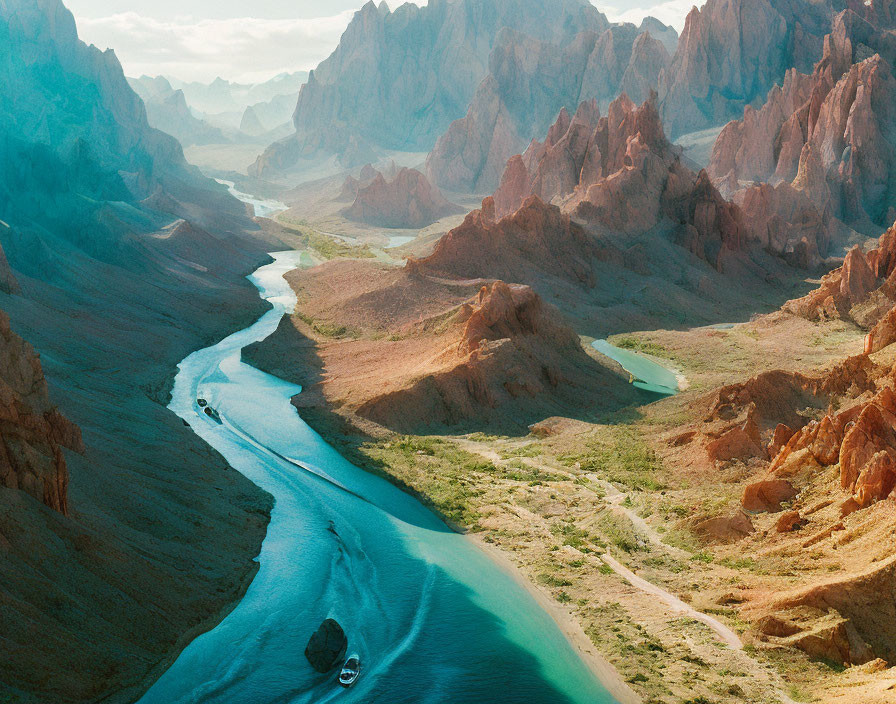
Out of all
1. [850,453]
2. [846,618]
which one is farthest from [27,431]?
[850,453]

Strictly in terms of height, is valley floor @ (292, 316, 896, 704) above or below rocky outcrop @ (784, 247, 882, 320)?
below

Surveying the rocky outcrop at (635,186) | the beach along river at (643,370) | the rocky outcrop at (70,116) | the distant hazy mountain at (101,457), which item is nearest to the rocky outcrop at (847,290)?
the beach along river at (643,370)

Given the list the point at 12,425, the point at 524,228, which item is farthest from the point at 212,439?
the point at 524,228

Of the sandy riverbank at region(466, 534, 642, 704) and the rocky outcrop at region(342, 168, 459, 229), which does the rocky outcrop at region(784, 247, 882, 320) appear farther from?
the rocky outcrop at region(342, 168, 459, 229)

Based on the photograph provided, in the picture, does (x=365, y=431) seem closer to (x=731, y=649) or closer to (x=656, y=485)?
(x=656, y=485)

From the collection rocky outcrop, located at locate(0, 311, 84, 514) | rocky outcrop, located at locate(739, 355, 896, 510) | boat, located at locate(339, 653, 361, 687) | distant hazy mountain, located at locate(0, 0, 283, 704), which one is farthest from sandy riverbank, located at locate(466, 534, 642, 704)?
rocky outcrop, located at locate(0, 311, 84, 514)

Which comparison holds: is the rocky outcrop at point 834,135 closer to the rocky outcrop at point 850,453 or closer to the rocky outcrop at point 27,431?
the rocky outcrop at point 850,453
